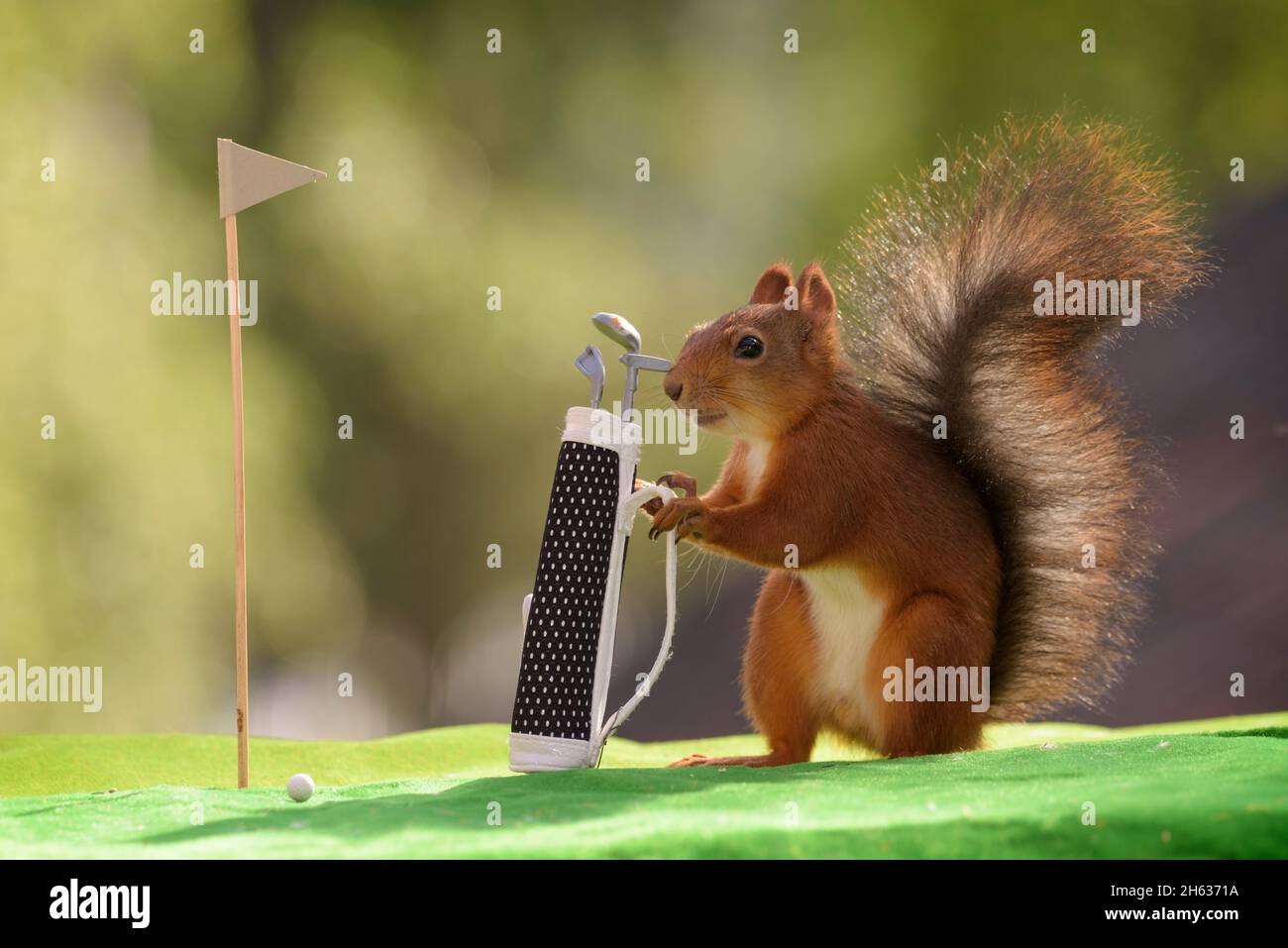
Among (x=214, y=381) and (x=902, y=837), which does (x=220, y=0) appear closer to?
(x=214, y=381)

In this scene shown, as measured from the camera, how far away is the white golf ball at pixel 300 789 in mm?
1905

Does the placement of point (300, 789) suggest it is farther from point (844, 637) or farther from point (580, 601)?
point (844, 637)

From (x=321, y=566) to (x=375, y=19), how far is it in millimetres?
2334

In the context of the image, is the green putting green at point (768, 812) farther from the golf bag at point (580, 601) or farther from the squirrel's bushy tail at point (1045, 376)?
the squirrel's bushy tail at point (1045, 376)

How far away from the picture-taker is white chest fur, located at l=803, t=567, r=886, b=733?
7.24 feet

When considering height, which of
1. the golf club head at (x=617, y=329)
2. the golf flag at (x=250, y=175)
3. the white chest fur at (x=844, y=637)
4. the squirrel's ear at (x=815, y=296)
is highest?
the golf flag at (x=250, y=175)

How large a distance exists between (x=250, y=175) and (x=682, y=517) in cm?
99

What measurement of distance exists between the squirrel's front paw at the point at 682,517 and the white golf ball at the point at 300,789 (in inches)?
25.2

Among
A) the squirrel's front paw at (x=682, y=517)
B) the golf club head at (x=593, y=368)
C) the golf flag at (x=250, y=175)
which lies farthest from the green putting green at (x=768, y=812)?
the golf flag at (x=250, y=175)

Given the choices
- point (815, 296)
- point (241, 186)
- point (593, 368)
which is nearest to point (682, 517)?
point (593, 368)

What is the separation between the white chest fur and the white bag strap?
265mm

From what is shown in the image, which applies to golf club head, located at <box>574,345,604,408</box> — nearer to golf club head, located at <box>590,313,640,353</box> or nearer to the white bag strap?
golf club head, located at <box>590,313,640,353</box>

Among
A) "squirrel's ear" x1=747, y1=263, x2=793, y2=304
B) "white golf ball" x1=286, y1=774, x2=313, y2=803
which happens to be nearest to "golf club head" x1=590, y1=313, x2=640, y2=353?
"squirrel's ear" x1=747, y1=263, x2=793, y2=304

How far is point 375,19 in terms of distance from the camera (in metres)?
5.54
